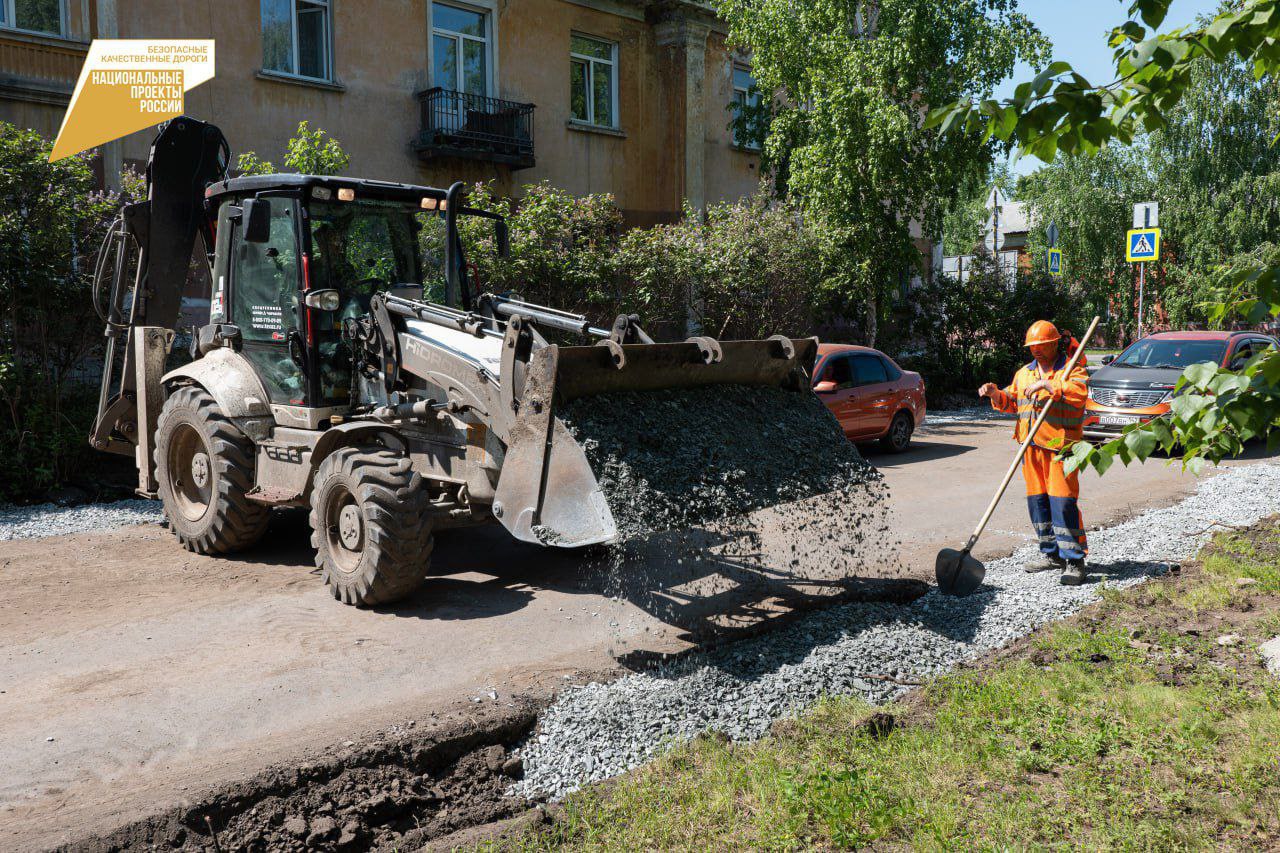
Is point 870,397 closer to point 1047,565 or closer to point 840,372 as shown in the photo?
point 840,372

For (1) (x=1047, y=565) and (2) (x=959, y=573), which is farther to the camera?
(1) (x=1047, y=565)

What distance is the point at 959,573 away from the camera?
22.5ft

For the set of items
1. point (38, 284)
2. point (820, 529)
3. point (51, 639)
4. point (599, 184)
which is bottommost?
point (51, 639)

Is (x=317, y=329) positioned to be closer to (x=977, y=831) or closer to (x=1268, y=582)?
(x=977, y=831)

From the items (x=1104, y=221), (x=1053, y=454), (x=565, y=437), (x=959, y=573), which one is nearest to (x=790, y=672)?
(x=565, y=437)

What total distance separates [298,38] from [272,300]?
11.2 meters

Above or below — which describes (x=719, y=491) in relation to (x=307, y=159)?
below

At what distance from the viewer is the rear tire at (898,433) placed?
14.8 metres

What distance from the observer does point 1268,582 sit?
694 cm

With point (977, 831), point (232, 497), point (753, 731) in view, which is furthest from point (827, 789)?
point (232, 497)

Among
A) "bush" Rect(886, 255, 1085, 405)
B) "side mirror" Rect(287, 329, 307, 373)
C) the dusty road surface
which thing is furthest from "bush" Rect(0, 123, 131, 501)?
"bush" Rect(886, 255, 1085, 405)

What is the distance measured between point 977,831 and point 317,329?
5.72 m

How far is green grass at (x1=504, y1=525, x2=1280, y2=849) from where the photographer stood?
12.1 feet

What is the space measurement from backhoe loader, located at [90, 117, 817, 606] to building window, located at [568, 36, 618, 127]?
44.7 feet
